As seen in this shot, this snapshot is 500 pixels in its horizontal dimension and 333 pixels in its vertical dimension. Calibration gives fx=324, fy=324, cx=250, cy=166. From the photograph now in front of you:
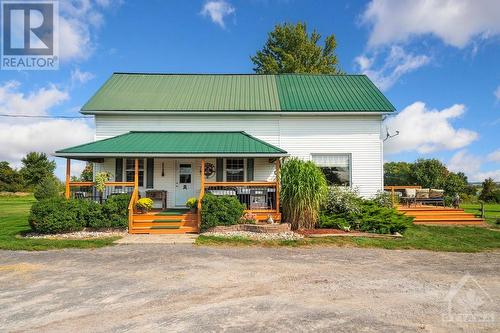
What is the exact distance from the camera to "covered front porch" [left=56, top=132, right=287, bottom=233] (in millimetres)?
12586

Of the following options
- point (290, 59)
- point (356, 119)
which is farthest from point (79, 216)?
point (290, 59)

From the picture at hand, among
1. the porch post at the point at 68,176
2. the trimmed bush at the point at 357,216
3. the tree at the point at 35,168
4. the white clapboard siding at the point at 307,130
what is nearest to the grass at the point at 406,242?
the trimmed bush at the point at 357,216

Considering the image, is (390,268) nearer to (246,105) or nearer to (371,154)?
(371,154)

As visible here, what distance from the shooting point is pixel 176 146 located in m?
13.6

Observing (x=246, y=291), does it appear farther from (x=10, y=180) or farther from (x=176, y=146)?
(x=10, y=180)

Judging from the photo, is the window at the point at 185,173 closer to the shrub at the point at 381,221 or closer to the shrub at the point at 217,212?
the shrub at the point at 217,212

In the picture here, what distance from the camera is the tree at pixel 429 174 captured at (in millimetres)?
31475

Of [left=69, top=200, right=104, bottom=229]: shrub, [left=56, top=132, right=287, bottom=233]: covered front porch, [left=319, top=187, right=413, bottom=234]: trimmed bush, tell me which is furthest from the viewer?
[left=56, top=132, right=287, bottom=233]: covered front porch

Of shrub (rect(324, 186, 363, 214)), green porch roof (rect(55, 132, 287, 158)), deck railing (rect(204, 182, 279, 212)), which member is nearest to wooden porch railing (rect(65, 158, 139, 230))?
green porch roof (rect(55, 132, 287, 158))

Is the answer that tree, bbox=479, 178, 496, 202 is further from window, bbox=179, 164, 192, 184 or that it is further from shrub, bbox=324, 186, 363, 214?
window, bbox=179, 164, 192, 184

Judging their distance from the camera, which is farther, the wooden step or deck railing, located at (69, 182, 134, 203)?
deck railing, located at (69, 182, 134, 203)

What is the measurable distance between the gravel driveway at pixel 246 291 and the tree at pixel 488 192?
2983 centimetres

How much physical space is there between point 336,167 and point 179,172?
763cm

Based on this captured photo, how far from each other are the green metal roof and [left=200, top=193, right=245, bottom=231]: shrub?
572 cm
